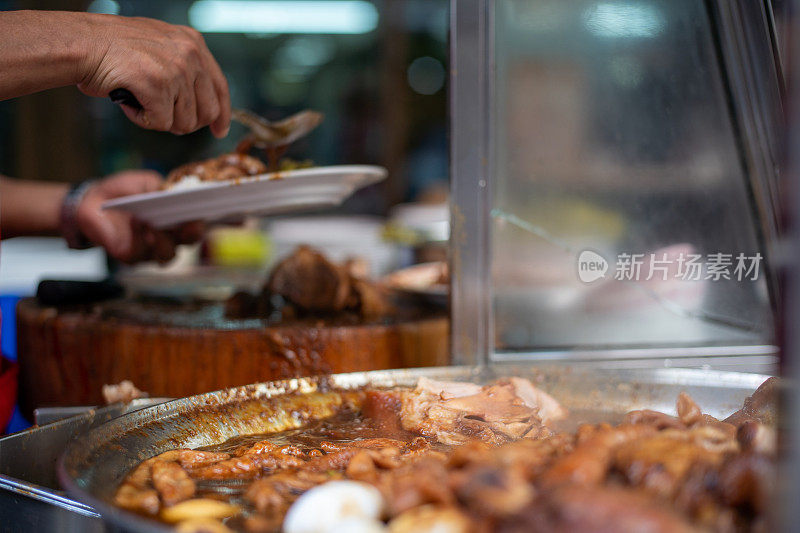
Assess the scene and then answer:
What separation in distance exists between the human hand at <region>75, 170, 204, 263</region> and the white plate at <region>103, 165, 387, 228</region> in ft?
1.95

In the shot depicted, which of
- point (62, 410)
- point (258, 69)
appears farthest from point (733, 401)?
point (258, 69)

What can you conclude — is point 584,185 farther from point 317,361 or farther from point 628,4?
point 317,361

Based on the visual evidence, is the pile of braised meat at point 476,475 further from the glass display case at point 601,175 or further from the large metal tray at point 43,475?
the glass display case at point 601,175

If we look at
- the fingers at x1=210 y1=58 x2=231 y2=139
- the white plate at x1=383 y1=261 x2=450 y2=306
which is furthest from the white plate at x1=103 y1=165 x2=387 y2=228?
the white plate at x1=383 y1=261 x2=450 y2=306

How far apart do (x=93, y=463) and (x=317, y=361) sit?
1.17 metres

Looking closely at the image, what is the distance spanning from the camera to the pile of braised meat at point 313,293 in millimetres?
2727

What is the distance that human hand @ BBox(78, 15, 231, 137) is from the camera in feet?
5.89

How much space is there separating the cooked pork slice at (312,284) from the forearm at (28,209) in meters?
1.24

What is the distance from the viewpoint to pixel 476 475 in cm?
86

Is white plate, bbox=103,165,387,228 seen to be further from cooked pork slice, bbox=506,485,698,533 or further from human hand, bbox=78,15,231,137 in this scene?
cooked pork slice, bbox=506,485,698,533

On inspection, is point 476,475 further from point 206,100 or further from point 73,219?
point 73,219

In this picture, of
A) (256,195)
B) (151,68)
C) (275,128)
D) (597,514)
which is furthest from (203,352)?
(597,514)

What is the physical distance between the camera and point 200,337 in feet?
7.53

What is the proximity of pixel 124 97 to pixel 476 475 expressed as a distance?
1.50m
